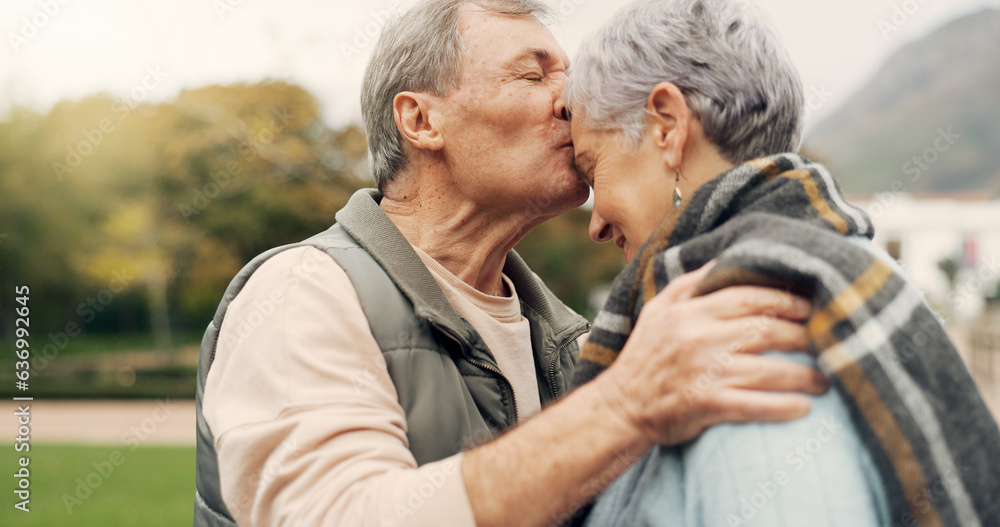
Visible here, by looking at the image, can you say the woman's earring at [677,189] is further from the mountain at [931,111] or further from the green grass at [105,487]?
the mountain at [931,111]

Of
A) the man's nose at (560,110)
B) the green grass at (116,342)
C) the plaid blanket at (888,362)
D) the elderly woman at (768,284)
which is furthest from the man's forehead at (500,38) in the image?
the green grass at (116,342)

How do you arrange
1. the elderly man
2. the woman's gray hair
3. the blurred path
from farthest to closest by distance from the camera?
1. the blurred path
2. the woman's gray hair
3. the elderly man

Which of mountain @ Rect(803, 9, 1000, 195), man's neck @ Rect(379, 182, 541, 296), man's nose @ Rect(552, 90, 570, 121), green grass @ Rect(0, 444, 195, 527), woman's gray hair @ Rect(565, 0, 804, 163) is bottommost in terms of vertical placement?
mountain @ Rect(803, 9, 1000, 195)

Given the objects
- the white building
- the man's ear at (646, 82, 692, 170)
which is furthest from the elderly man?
the white building

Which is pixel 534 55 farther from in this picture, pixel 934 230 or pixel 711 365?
pixel 934 230

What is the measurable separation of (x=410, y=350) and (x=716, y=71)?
0.93 meters

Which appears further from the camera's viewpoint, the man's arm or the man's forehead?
the man's forehead

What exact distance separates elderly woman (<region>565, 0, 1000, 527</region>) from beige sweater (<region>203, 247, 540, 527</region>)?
1.31 ft

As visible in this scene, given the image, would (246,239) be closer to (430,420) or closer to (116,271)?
(116,271)

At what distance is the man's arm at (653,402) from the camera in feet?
4.16

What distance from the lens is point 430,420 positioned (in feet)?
5.83

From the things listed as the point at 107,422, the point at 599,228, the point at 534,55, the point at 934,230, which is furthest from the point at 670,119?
the point at 934,230

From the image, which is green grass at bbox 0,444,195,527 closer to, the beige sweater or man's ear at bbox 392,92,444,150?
man's ear at bbox 392,92,444,150

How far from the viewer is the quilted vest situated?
1.79 m
